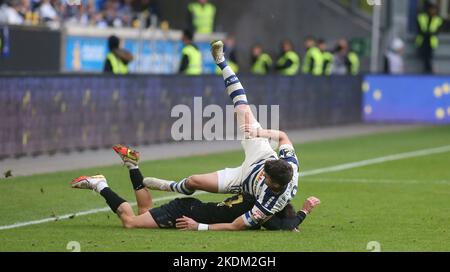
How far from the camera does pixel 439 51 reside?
39.9 m

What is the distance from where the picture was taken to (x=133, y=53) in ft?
101

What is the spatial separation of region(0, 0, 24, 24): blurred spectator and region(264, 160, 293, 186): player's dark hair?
15289mm

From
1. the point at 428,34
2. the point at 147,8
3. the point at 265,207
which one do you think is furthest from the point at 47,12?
the point at 265,207

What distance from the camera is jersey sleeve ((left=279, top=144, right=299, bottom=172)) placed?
484 inches

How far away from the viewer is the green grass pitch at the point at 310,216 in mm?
11453

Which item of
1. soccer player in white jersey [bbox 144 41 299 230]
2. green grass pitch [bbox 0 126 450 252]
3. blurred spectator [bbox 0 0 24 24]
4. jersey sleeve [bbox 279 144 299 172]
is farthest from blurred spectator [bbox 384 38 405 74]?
jersey sleeve [bbox 279 144 299 172]

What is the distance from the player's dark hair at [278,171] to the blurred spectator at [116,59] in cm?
1133

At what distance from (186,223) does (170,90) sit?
11777mm

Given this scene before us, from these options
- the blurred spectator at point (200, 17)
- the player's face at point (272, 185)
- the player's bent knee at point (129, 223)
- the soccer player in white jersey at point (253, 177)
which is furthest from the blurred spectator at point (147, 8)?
the player's face at point (272, 185)

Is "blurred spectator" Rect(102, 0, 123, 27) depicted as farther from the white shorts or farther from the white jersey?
the white jersey

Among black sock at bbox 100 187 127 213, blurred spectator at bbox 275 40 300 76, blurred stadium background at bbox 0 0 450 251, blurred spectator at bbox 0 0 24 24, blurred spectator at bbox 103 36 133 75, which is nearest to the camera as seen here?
black sock at bbox 100 187 127 213

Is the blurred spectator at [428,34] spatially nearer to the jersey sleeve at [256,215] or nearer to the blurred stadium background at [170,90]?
the blurred stadium background at [170,90]
